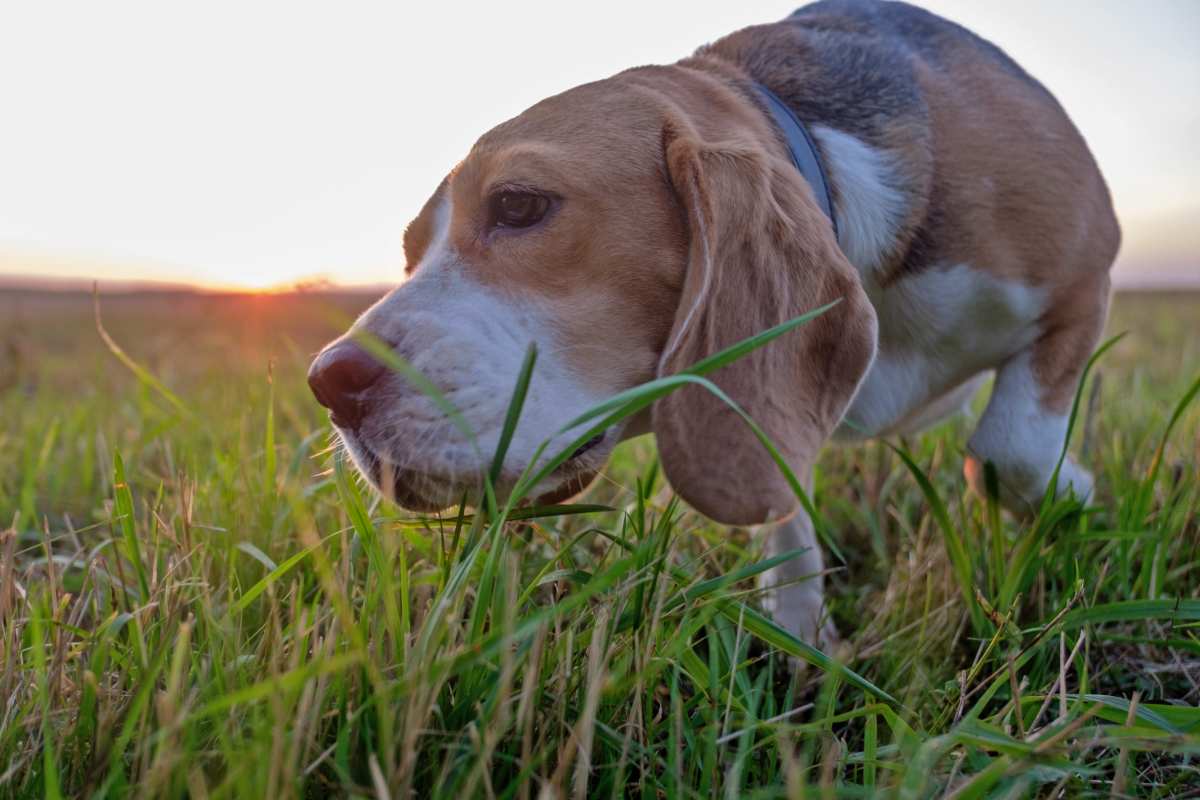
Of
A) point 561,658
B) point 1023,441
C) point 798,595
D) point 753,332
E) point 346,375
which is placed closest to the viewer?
point 561,658

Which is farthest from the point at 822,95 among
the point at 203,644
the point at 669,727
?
the point at 203,644

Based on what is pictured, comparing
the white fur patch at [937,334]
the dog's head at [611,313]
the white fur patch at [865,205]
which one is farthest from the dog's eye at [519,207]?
the white fur patch at [937,334]

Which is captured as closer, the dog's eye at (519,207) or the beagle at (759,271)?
the beagle at (759,271)

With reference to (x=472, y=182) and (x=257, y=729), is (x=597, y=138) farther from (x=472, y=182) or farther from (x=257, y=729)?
(x=257, y=729)

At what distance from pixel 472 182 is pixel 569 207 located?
0.26m

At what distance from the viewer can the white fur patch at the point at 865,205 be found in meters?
2.44

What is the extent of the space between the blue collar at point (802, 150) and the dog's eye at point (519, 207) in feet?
2.20

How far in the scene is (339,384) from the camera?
1.82 metres

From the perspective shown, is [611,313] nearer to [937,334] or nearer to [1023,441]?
[937,334]

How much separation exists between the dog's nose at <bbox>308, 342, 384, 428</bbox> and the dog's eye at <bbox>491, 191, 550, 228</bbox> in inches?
18.2

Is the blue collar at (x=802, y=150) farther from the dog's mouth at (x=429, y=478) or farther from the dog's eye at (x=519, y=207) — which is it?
the dog's mouth at (x=429, y=478)

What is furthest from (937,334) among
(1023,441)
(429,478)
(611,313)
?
(429,478)

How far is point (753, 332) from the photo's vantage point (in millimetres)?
1929

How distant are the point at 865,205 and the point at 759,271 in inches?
25.6
